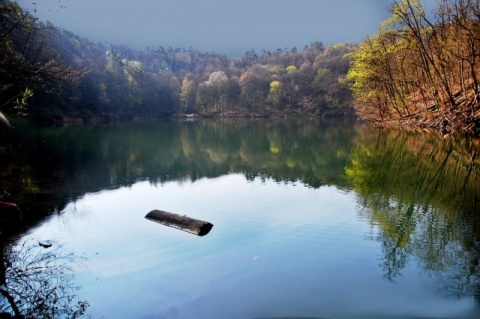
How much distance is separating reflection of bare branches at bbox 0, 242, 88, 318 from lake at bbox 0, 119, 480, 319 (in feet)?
0.10

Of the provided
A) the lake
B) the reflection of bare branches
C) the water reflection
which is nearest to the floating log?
the lake

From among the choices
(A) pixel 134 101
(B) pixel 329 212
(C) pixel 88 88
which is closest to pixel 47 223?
(B) pixel 329 212

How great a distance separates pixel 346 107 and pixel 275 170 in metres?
95.0

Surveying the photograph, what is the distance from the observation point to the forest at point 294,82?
14977mm

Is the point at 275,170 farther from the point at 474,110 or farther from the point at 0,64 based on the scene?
the point at 474,110

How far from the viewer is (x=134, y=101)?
10562 centimetres

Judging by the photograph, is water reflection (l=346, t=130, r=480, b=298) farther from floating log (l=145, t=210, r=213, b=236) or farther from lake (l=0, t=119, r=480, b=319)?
floating log (l=145, t=210, r=213, b=236)

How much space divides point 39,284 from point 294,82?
126048 mm

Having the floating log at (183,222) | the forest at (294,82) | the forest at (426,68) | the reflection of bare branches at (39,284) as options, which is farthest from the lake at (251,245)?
the forest at (426,68)

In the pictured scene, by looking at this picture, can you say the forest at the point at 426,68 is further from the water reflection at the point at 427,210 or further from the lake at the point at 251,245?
the lake at the point at 251,245

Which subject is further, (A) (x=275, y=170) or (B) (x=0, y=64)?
(A) (x=275, y=170)

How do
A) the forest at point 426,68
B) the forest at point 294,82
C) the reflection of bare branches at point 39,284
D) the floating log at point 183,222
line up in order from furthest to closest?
1. the forest at point 426,68
2. the forest at point 294,82
3. the floating log at point 183,222
4. the reflection of bare branches at point 39,284

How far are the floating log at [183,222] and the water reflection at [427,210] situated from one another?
462 cm

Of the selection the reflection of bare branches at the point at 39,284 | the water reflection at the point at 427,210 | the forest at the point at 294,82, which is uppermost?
the forest at the point at 294,82
